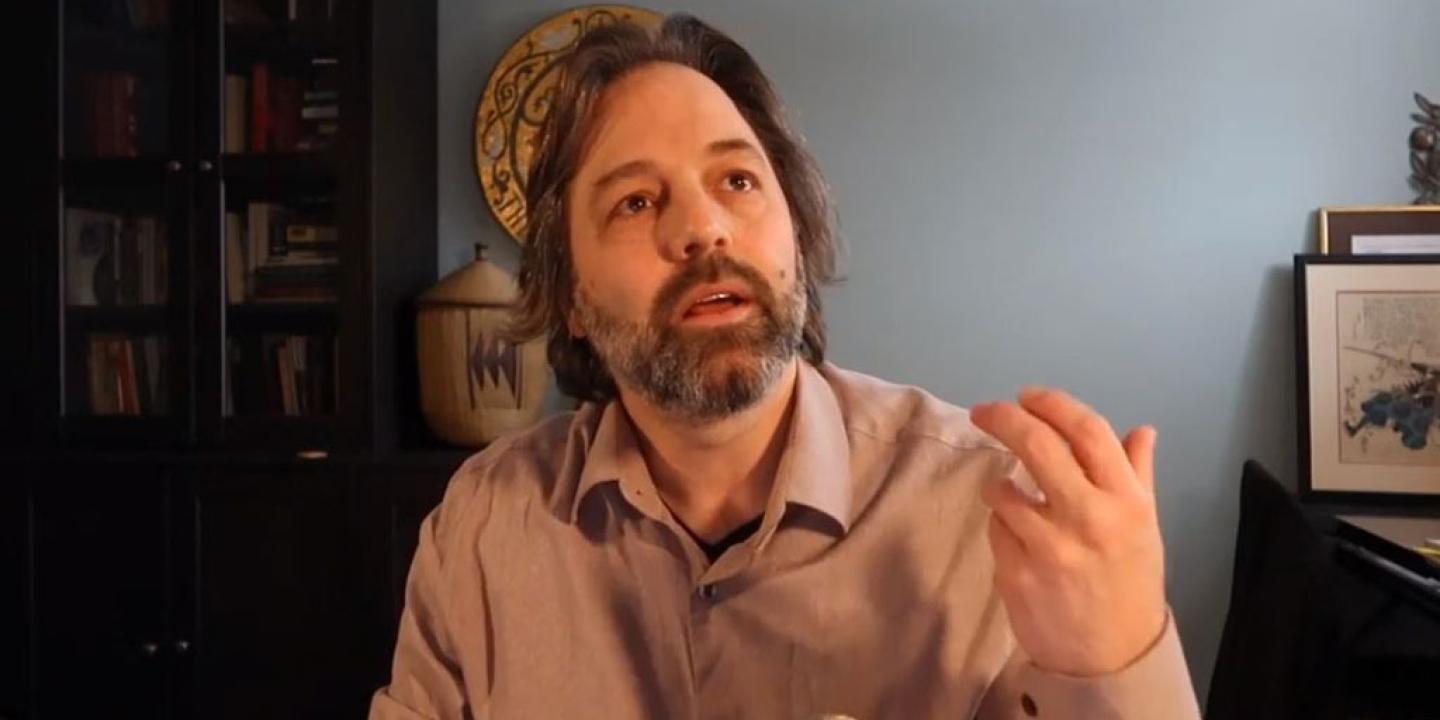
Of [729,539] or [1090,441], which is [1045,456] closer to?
[1090,441]

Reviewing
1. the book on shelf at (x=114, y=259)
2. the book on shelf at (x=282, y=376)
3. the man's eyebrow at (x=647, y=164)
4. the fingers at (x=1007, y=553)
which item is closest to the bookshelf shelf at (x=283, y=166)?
the book on shelf at (x=114, y=259)

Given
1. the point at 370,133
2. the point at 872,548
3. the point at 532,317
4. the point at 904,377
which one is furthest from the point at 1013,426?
the point at 370,133

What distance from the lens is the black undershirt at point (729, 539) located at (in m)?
1.04

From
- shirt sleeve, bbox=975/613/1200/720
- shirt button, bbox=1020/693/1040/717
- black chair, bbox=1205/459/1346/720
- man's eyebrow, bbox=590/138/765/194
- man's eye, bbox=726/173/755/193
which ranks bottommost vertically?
black chair, bbox=1205/459/1346/720

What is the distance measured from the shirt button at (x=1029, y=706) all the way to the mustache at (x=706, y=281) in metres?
0.41

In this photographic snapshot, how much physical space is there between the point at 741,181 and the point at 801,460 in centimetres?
29

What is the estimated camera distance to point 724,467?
1059 millimetres

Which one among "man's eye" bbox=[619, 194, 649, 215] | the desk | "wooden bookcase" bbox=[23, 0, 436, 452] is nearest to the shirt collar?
"man's eye" bbox=[619, 194, 649, 215]

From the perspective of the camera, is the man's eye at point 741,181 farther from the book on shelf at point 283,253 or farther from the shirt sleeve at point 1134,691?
the book on shelf at point 283,253

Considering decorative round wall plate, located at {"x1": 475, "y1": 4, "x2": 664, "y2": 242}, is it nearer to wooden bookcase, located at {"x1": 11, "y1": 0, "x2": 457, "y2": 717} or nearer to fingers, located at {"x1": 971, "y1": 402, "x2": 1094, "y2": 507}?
wooden bookcase, located at {"x1": 11, "y1": 0, "x2": 457, "y2": 717}

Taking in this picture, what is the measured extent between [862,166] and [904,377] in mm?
448

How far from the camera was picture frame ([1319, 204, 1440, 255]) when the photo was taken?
200 centimetres

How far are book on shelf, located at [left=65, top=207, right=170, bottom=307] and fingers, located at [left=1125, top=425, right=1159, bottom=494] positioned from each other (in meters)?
2.05

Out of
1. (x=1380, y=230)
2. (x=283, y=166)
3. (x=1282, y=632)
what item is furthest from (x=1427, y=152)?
(x=283, y=166)
